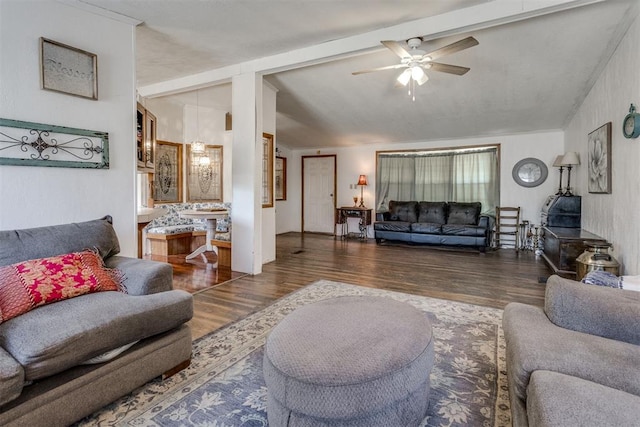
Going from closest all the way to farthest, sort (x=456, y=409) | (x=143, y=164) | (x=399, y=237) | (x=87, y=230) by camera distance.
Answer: (x=456, y=409) → (x=87, y=230) → (x=143, y=164) → (x=399, y=237)

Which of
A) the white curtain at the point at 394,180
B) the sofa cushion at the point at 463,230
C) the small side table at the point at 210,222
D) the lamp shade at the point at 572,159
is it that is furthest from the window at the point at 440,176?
the small side table at the point at 210,222

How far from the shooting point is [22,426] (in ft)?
4.40

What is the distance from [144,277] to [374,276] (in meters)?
2.92

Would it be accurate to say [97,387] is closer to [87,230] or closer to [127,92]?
[87,230]

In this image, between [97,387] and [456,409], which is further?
[456,409]

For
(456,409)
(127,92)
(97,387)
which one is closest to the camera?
(97,387)

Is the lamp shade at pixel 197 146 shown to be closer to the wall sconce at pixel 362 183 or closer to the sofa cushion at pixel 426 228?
the wall sconce at pixel 362 183

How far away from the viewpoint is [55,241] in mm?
2143

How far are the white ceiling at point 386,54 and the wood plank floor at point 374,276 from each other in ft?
8.16

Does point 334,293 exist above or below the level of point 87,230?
below

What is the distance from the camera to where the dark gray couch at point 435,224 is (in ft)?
20.1

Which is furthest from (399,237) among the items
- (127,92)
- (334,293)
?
(127,92)

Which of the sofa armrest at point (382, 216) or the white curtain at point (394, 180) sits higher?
the white curtain at point (394, 180)

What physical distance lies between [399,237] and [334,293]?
3516 mm
